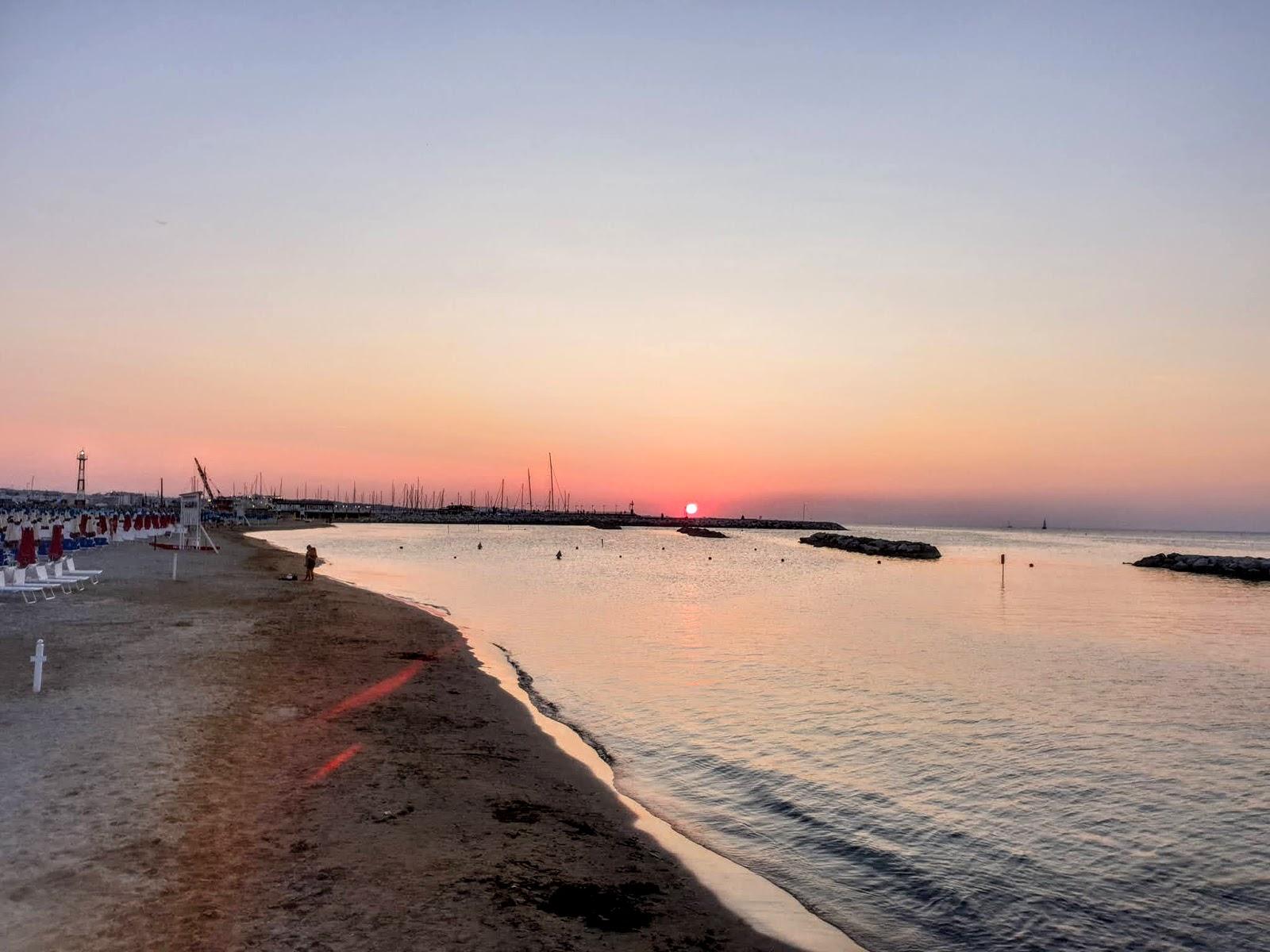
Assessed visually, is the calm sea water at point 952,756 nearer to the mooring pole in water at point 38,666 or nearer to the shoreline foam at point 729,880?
the shoreline foam at point 729,880

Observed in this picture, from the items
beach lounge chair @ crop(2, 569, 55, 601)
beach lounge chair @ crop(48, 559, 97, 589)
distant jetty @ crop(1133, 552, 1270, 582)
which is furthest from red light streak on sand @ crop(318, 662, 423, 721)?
distant jetty @ crop(1133, 552, 1270, 582)

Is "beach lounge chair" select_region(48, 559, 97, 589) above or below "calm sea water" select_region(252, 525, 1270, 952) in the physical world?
above

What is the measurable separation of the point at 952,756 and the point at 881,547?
10542 centimetres

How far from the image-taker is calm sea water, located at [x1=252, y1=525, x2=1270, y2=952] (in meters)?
8.49

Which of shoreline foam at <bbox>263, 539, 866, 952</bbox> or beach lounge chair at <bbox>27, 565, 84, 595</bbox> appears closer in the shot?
shoreline foam at <bbox>263, 539, 866, 952</bbox>

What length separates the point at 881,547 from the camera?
11488 centimetres

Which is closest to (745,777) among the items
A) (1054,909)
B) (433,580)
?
(1054,909)

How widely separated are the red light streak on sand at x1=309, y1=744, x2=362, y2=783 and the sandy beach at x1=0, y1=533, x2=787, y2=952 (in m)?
0.04

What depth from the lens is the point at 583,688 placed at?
18.5 meters

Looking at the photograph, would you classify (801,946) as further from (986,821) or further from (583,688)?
(583,688)

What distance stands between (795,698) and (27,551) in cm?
2347

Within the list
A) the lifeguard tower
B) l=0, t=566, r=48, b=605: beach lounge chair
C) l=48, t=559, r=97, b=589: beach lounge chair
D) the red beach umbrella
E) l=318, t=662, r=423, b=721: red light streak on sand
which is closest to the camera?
l=318, t=662, r=423, b=721: red light streak on sand

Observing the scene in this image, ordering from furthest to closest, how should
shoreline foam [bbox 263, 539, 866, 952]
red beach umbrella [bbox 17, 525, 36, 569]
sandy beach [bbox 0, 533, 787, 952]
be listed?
red beach umbrella [bbox 17, 525, 36, 569] → shoreline foam [bbox 263, 539, 866, 952] → sandy beach [bbox 0, 533, 787, 952]

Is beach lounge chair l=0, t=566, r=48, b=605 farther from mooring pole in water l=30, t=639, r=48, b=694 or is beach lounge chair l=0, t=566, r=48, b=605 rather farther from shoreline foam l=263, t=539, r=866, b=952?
shoreline foam l=263, t=539, r=866, b=952
